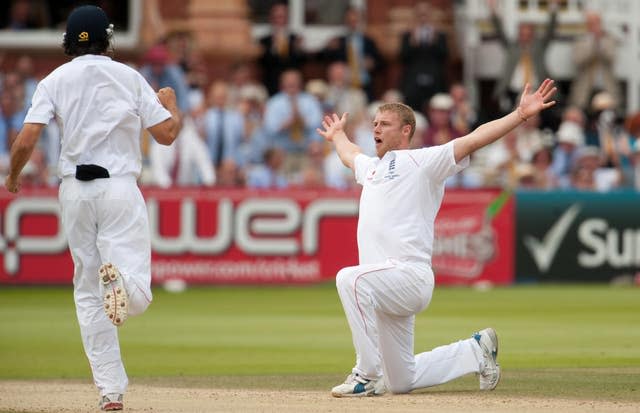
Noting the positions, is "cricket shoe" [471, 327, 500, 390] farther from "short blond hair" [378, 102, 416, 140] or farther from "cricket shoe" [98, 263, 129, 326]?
"cricket shoe" [98, 263, 129, 326]

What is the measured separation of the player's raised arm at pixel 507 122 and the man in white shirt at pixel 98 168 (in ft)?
5.83

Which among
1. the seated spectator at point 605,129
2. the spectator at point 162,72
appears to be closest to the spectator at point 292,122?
the spectator at point 162,72

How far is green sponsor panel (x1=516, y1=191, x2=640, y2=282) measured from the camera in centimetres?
2086

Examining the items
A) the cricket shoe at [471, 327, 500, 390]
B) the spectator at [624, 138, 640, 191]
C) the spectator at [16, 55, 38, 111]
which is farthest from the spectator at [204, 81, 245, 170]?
the cricket shoe at [471, 327, 500, 390]

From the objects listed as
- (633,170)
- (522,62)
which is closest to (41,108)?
(633,170)

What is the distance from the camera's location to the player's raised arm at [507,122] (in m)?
9.05

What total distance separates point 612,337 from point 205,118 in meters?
8.97

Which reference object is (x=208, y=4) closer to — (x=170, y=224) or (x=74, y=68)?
(x=170, y=224)

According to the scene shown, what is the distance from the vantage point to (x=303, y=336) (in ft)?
47.8

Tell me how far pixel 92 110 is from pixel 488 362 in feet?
9.59

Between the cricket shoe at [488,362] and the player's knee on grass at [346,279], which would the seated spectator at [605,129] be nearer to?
the cricket shoe at [488,362]

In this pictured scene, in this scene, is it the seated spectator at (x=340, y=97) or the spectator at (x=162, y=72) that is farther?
the seated spectator at (x=340, y=97)

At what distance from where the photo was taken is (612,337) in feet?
46.1

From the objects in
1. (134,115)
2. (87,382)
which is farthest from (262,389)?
(134,115)
